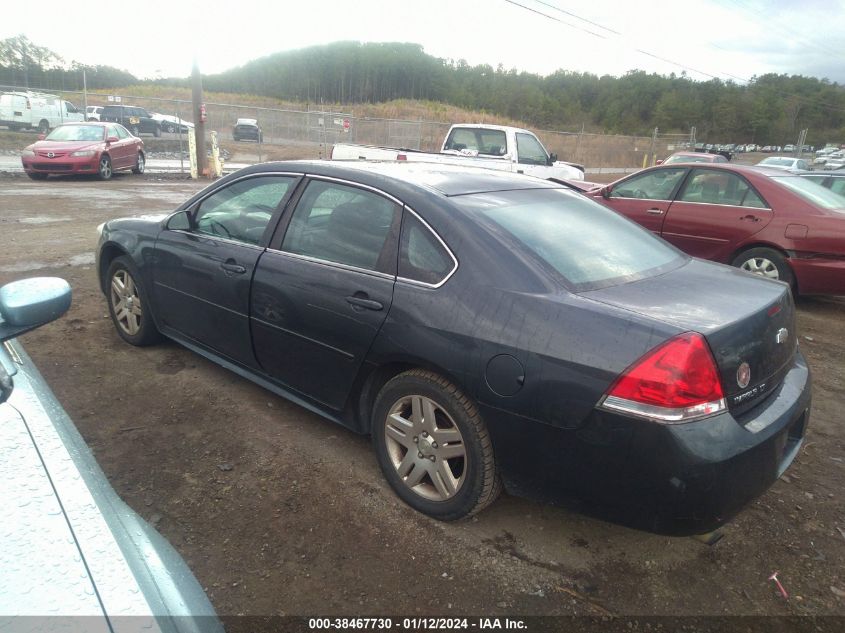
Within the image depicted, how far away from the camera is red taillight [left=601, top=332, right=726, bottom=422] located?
2150 mm

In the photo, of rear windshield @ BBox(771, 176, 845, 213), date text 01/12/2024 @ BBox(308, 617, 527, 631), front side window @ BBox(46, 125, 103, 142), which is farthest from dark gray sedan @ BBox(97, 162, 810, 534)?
front side window @ BBox(46, 125, 103, 142)

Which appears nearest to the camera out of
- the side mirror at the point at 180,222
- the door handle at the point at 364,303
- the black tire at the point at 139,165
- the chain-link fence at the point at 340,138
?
the door handle at the point at 364,303

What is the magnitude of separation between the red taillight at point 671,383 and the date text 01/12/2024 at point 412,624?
0.93 meters

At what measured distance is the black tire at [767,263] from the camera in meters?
6.45

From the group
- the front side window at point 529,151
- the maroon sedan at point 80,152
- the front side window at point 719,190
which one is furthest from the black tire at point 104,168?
the front side window at point 719,190

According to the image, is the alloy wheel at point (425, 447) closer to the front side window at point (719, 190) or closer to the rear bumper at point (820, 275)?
the rear bumper at point (820, 275)

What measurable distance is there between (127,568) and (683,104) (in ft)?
280

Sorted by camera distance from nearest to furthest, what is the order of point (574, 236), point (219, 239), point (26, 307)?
1. point (26, 307)
2. point (574, 236)
3. point (219, 239)

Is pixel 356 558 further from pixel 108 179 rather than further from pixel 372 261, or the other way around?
pixel 108 179

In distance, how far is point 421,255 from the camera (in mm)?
2830

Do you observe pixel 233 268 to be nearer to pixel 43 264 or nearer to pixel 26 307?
pixel 26 307

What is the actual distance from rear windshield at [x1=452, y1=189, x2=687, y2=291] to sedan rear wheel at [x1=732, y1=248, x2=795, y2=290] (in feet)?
12.6

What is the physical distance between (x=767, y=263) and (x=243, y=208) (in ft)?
18.5

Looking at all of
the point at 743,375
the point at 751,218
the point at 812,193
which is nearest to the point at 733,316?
the point at 743,375
